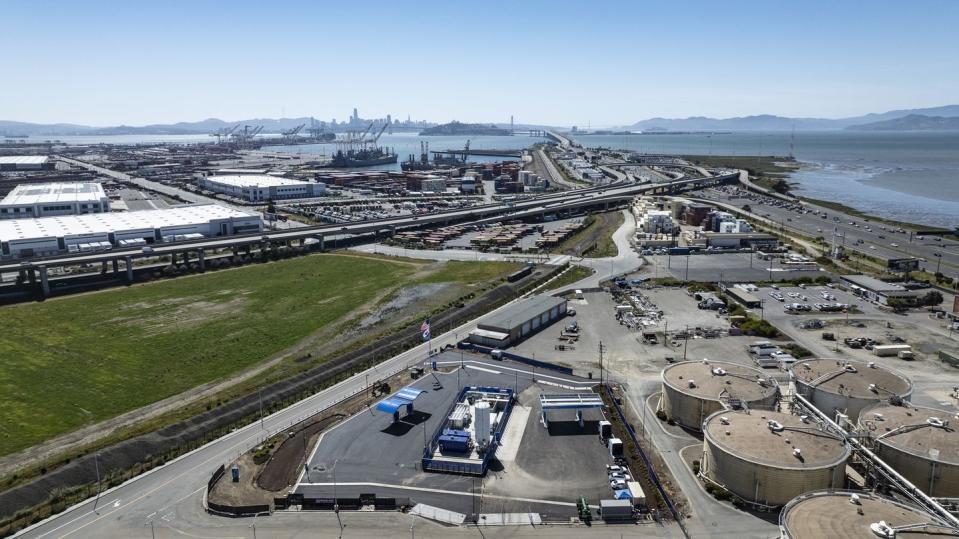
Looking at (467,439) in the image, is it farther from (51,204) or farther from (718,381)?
(51,204)

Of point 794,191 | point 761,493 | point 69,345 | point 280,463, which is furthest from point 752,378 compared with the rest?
point 794,191

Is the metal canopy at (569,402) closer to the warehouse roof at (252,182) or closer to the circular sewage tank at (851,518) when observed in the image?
the circular sewage tank at (851,518)

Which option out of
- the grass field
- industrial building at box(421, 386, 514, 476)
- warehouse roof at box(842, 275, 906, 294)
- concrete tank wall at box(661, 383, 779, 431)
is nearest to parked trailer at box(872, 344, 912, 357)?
warehouse roof at box(842, 275, 906, 294)

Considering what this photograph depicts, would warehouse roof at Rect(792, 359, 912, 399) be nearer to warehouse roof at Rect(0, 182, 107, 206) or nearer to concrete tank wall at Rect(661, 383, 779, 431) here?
concrete tank wall at Rect(661, 383, 779, 431)

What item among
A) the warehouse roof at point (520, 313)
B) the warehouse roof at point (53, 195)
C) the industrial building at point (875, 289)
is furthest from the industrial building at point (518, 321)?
the warehouse roof at point (53, 195)

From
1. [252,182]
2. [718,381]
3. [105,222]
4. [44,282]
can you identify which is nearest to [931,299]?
[718,381]

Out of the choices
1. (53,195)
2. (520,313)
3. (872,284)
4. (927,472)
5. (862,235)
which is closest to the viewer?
(927,472)
